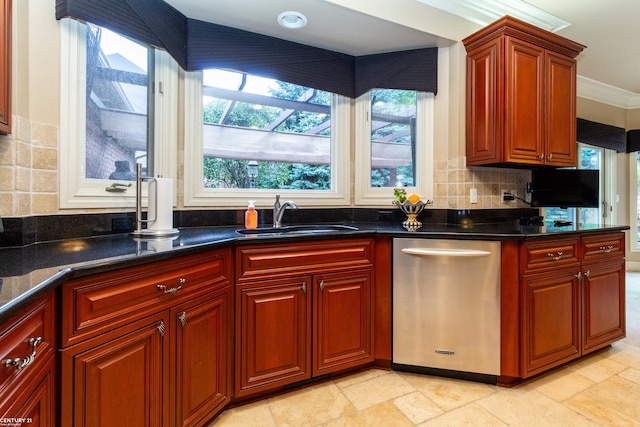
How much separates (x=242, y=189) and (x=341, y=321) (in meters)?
1.16

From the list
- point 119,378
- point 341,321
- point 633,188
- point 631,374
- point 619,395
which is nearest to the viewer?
point 119,378

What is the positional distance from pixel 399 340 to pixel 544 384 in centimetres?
86

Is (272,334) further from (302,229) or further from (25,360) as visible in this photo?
(25,360)

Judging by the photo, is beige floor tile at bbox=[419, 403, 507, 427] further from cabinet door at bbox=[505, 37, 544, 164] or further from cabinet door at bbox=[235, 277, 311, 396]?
cabinet door at bbox=[505, 37, 544, 164]

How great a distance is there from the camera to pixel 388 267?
200 cm

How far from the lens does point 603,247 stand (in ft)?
7.24

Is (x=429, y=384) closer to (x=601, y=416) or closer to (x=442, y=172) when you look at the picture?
(x=601, y=416)

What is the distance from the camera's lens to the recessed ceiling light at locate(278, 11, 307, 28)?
2.13 m

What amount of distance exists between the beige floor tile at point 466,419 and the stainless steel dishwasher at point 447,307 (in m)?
0.28

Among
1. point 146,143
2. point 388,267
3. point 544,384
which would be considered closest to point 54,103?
point 146,143

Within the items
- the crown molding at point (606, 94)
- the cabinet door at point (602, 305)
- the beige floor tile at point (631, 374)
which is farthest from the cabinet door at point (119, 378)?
the crown molding at point (606, 94)

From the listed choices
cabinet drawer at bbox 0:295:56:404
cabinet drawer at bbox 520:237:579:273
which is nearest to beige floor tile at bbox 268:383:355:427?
cabinet drawer at bbox 0:295:56:404

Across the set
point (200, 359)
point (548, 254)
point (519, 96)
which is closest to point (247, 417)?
point (200, 359)

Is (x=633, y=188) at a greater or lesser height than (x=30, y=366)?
greater
